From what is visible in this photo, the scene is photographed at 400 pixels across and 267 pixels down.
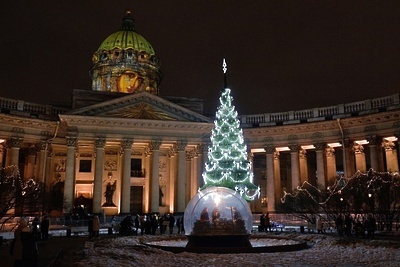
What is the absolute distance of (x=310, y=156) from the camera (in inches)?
2347

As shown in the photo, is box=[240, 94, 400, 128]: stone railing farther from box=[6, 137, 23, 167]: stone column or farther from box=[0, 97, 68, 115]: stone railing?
box=[6, 137, 23, 167]: stone column

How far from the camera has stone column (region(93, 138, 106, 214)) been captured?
44438mm

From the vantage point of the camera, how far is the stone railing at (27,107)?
4550 cm

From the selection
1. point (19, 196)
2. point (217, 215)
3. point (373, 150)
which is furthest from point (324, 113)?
point (19, 196)

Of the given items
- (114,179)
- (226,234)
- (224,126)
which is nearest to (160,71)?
(114,179)

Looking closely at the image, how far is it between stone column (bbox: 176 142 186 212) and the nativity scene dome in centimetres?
1731

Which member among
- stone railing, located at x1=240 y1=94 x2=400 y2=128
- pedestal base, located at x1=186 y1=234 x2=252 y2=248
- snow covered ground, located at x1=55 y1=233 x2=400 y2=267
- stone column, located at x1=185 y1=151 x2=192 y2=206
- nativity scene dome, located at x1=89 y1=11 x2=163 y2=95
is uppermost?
nativity scene dome, located at x1=89 y1=11 x2=163 y2=95

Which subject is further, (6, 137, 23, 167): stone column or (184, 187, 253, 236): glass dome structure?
(6, 137, 23, 167): stone column

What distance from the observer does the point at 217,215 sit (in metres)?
19.9

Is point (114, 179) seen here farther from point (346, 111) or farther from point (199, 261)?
point (199, 261)

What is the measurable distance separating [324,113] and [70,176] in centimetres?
2828

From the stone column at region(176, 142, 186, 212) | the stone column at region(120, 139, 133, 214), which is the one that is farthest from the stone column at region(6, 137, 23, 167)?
the stone column at region(176, 142, 186, 212)

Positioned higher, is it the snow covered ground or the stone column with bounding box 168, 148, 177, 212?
the stone column with bounding box 168, 148, 177, 212

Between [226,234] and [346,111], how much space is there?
3204 centimetres
